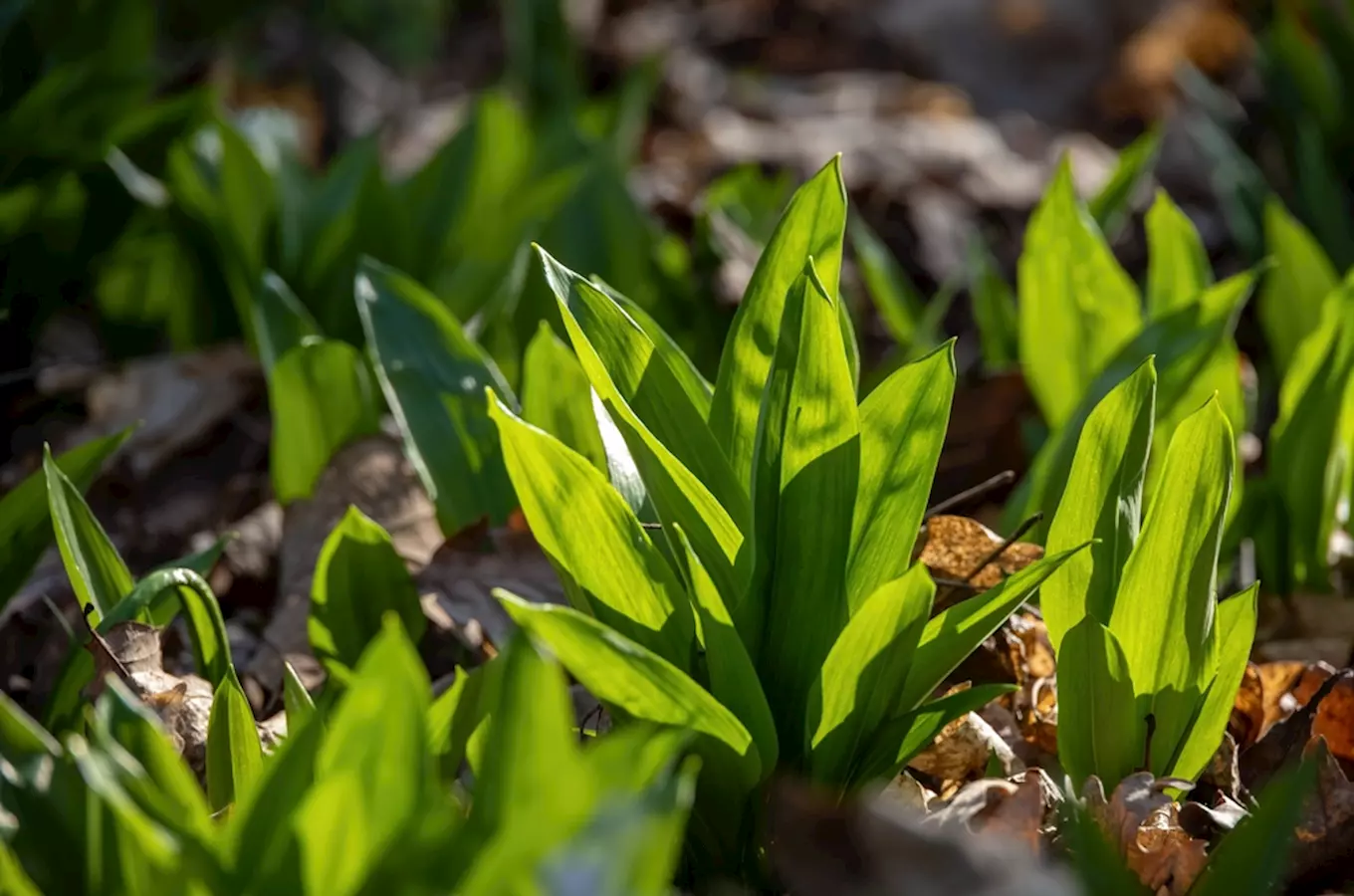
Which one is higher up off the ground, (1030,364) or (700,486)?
(700,486)

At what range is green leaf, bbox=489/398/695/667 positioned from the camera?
1.09 meters

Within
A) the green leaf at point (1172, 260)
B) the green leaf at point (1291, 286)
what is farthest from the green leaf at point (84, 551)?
the green leaf at point (1291, 286)

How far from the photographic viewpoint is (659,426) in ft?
3.97

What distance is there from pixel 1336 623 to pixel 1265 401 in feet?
2.19

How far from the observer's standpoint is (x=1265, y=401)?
2.23 m

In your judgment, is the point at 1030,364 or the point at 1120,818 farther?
the point at 1030,364

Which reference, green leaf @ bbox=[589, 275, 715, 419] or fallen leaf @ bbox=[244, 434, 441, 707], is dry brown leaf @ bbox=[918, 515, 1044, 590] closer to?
green leaf @ bbox=[589, 275, 715, 419]

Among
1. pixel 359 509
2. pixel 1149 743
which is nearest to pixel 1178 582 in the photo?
pixel 1149 743

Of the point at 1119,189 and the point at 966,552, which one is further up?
→ the point at 1119,189

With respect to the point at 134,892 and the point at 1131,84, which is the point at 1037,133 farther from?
the point at 134,892

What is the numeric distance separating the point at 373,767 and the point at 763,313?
0.55 meters

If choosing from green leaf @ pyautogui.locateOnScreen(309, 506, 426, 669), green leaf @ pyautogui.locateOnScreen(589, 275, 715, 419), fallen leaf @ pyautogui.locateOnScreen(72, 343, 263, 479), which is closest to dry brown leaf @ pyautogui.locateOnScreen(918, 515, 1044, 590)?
green leaf @ pyautogui.locateOnScreen(589, 275, 715, 419)

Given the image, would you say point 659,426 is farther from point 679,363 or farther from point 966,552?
point 966,552

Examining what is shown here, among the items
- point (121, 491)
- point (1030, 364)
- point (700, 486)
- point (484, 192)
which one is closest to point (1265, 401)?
point (1030, 364)
